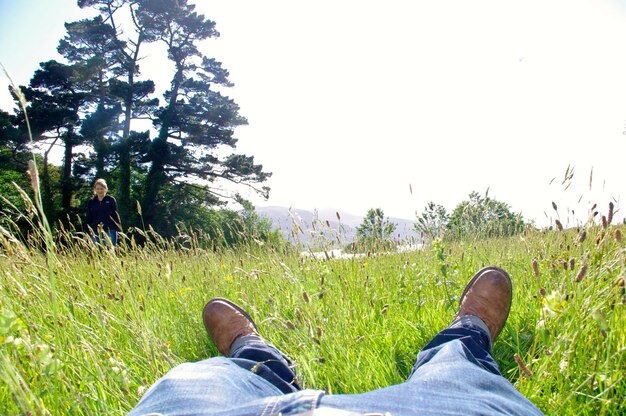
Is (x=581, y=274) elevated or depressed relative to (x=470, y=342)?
elevated

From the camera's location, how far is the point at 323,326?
1.42 m

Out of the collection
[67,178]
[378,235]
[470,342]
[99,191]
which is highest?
[67,178]

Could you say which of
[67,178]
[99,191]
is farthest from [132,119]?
[99,191]

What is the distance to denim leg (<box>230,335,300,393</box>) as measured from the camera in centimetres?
130

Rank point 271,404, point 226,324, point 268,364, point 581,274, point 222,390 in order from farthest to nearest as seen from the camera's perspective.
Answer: point 226,324, point 268,364, point 581,274, point 222,390, point 271,404

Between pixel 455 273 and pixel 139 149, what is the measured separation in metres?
19.5

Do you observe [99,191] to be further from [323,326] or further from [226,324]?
[323,326]

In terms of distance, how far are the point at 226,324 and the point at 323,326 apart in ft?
2.18

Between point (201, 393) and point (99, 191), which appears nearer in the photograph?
point (201, 393)

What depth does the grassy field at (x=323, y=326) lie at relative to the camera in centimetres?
105

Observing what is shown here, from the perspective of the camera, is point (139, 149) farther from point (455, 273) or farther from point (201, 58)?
point (455, 273)

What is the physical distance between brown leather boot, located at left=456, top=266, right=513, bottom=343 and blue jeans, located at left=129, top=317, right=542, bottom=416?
0.59 m

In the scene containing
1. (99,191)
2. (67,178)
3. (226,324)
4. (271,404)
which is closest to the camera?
(271,404)

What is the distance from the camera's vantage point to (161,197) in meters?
20.3
